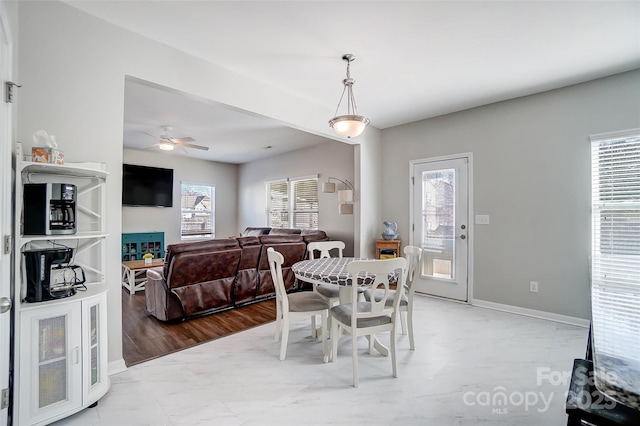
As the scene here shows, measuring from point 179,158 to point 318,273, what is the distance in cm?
603

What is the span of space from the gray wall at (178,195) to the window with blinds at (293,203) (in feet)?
4.87

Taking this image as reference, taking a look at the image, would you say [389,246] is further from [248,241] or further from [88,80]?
[88,80]

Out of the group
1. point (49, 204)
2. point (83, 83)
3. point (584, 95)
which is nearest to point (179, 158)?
point (83, 83)

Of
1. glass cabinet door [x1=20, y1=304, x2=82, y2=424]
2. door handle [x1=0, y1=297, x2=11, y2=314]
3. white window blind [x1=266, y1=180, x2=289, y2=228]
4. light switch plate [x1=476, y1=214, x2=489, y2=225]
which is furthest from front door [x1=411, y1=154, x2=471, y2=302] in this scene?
door handle [x1=0, y1=297, x2=11, y2=314]

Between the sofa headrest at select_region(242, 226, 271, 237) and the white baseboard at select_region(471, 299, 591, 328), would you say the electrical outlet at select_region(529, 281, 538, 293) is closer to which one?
the white baseboard at select_region(471, 299, 591, 328)

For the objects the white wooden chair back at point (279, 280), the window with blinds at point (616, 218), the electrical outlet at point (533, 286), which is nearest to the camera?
the white wooden chair back at point (279, 280)

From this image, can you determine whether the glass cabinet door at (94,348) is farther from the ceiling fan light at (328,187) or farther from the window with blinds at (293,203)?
the window with blinds at (293,203)

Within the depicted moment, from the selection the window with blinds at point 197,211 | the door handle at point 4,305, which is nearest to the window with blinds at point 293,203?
the window with blinds at point 197,211

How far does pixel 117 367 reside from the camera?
2264mm

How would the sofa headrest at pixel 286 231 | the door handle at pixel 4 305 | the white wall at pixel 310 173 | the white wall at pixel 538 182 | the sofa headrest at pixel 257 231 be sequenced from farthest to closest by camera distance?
the sofa headrest at pixel 257 231 < the sofa headrest at pixel 286 231 < the white wall at pixel 310 173 < the white wall at pixel 538 182 < the door handle at pixel 4 305

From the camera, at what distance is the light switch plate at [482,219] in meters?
3.93

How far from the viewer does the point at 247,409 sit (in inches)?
72.7

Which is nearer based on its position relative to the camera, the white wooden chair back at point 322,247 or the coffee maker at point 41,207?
the coffee maker at point 41,207

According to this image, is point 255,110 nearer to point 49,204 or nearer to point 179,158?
point 49,204
